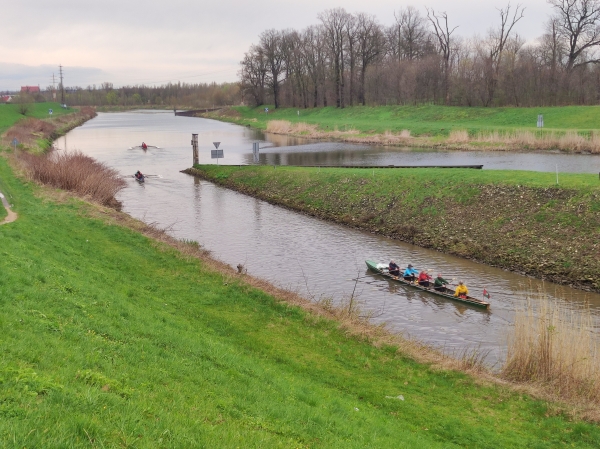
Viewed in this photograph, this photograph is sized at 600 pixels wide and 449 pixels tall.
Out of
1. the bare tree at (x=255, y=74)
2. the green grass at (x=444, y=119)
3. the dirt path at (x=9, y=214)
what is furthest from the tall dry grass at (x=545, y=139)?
the bare tree at (x=255, y=74)

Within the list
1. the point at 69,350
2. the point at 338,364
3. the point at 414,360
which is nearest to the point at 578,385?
the point at 414,360

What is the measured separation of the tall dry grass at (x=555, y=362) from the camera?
1335cm

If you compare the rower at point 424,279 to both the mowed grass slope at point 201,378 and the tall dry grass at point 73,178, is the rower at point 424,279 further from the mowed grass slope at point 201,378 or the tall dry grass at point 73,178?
the tall dry grass at point 73,178

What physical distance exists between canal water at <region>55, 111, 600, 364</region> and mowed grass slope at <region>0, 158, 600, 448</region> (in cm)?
382

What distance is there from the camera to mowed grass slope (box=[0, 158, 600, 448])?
24.8ft

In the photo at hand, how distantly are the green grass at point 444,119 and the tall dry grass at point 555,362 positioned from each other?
163 feet

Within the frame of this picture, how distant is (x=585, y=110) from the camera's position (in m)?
63.8

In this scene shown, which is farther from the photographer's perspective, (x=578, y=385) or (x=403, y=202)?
(x=403, y=202)

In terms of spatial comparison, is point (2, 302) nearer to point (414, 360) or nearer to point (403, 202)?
point (414, 360)

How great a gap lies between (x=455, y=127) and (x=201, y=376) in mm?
61464

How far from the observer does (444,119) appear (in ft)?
252

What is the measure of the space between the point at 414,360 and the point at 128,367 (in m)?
8.36

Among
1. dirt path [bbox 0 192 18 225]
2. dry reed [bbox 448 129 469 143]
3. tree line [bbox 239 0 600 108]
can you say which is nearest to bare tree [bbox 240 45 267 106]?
tree line [bbox 239 0 600 108]

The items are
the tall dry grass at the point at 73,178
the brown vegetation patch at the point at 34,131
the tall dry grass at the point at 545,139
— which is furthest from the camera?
Result: the brown vegetation patch at the point at 34,131
